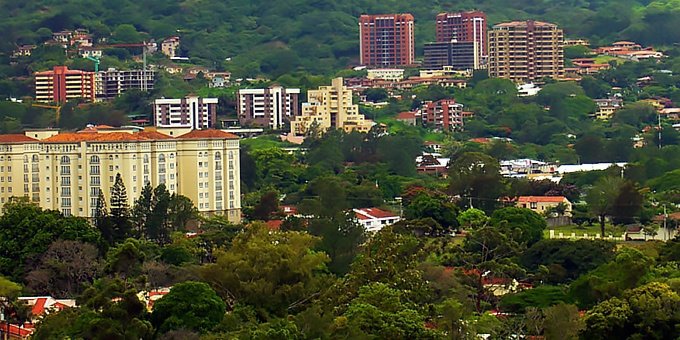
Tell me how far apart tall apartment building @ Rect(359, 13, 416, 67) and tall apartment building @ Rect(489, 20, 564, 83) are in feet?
21.3

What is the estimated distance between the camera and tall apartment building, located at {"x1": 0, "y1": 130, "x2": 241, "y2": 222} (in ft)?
140

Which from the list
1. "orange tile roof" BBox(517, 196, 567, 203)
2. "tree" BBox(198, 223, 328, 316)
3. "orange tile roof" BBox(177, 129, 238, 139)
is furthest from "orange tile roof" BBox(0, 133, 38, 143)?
"tree" BBox(198, 223, 328, 316)

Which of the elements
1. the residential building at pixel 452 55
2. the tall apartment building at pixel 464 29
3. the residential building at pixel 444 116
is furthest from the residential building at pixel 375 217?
the tall apartment building at pixel 464 29

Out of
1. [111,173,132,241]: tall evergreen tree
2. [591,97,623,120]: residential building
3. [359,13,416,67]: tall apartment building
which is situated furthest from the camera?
[359,13,416,67]: tall apartment building

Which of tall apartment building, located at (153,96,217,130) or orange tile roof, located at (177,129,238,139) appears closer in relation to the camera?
orange tile roof, located at (177,129,238,139)

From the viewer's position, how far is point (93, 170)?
42688mm

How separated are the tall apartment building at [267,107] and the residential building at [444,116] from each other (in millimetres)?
4110

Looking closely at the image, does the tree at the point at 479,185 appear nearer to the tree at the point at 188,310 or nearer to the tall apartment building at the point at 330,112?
the tall apartment building at the point at 330,112

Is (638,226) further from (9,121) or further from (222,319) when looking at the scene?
(9,121)

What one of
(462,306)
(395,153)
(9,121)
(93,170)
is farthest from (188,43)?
(462,306)

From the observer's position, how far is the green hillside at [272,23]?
80938mm

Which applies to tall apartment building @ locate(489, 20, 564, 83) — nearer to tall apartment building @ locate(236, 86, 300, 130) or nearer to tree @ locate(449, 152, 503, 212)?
tall apartment building @ locate(236, 86, 300, 130)

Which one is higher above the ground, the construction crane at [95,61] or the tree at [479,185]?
the construction crane at [95,61]

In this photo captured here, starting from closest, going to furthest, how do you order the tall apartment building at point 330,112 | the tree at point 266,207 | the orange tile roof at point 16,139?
the tree at point 266,207 < the orange tile roof at point 16,139 < the tall apartment building at point 330,112
